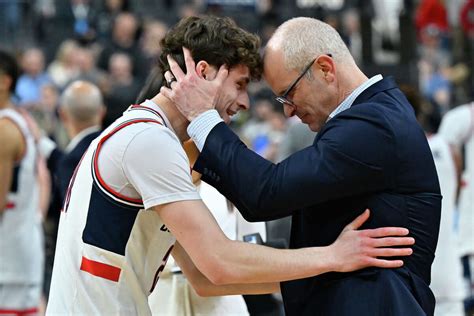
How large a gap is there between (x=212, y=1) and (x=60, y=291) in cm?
1427

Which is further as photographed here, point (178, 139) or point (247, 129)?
point (247, 129)

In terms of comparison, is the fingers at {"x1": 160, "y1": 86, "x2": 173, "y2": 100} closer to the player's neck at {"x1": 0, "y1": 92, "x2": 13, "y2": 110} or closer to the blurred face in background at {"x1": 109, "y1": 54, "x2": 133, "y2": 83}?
the player's neck at {"x1": 0, "y1": 92, "x2": 13, "y2": 110}

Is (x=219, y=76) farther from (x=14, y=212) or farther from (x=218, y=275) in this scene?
(x=14, y=212)

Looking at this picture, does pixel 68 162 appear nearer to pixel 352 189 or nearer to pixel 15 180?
pixel 15 180

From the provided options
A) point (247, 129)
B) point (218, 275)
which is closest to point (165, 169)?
point (218, 275)

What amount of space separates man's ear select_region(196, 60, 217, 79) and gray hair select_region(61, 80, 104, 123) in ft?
12.2

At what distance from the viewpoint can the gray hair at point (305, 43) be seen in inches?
137

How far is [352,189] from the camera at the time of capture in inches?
129

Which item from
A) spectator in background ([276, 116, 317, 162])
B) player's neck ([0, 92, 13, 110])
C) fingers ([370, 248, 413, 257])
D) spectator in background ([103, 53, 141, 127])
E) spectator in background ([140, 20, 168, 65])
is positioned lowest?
spectator in background ([103, 53, 141, 127])

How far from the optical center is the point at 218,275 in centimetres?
327

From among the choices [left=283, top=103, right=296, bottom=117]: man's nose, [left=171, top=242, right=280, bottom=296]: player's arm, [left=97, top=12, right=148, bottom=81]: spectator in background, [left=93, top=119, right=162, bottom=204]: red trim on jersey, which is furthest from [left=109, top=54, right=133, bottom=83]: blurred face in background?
[left=93, top=119, right=162, bottom=204]: red trim on jersey

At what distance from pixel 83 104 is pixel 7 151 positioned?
791mm

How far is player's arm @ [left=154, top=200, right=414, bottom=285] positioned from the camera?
322cm

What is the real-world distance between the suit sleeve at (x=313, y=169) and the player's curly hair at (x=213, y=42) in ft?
1.01
